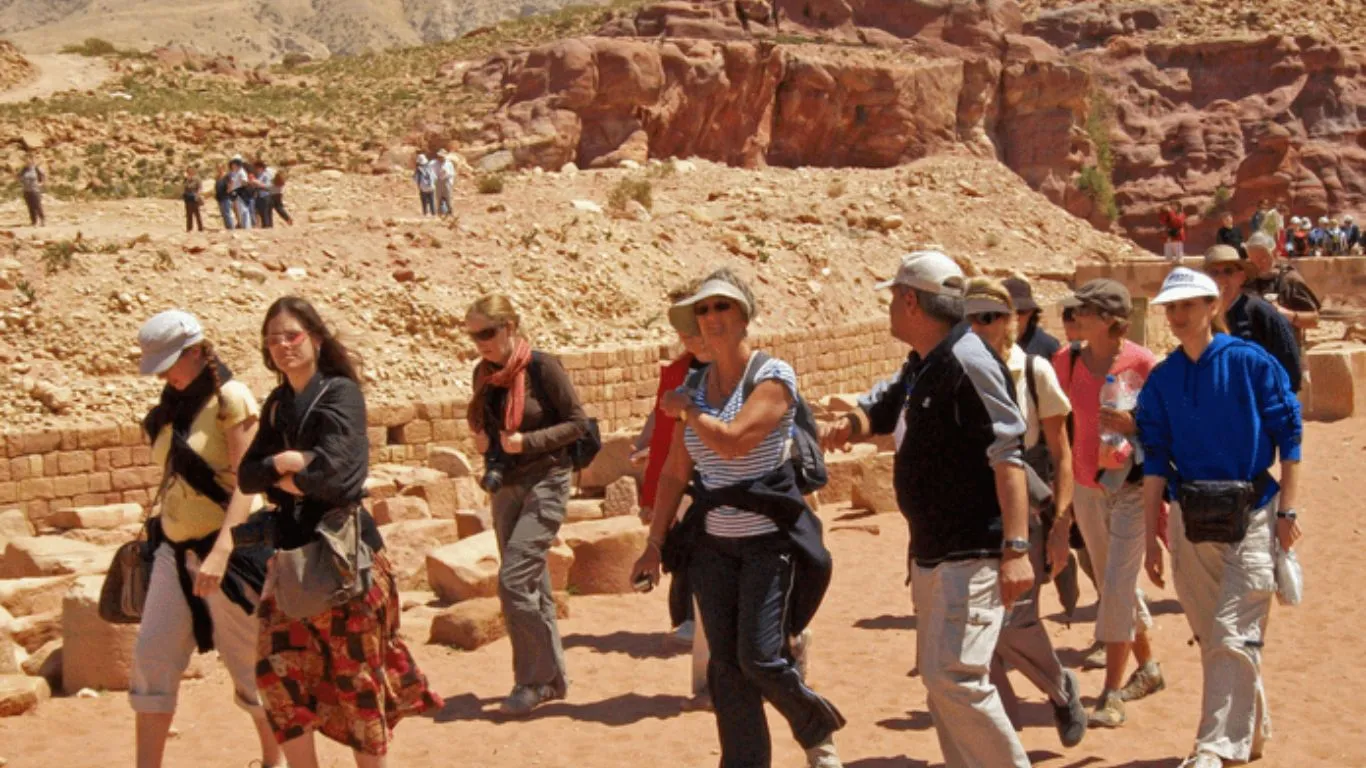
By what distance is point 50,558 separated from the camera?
10.6m

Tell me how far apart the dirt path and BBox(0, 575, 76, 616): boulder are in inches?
1310

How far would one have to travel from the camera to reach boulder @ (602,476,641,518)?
1244cm

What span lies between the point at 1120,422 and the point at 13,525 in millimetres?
9799

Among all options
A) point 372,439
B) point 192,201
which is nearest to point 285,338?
point 372,439

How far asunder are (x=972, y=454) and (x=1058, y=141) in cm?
4257

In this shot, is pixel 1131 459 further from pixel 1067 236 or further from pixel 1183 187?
pixel 1183 187

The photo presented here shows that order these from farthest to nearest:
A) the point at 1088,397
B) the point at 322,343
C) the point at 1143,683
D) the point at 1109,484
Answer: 1. the point at 1143,683
2. the point at 1088,397
3. the point at 1109,484
4. the point at 322,343

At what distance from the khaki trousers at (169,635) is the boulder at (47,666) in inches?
114

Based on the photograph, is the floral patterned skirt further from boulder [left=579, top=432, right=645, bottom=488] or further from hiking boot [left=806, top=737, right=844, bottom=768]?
boulder [left=579, top=432, right=645, bottom=488]

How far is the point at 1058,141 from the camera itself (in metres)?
45.7

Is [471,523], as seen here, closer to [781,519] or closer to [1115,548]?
[1115,548]

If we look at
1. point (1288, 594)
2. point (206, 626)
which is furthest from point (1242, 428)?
point (206, 626)

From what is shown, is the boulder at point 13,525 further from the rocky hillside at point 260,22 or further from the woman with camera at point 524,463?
the rocky hillside at point 260,22

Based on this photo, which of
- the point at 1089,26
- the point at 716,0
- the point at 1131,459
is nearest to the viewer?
the point at 1131,459
